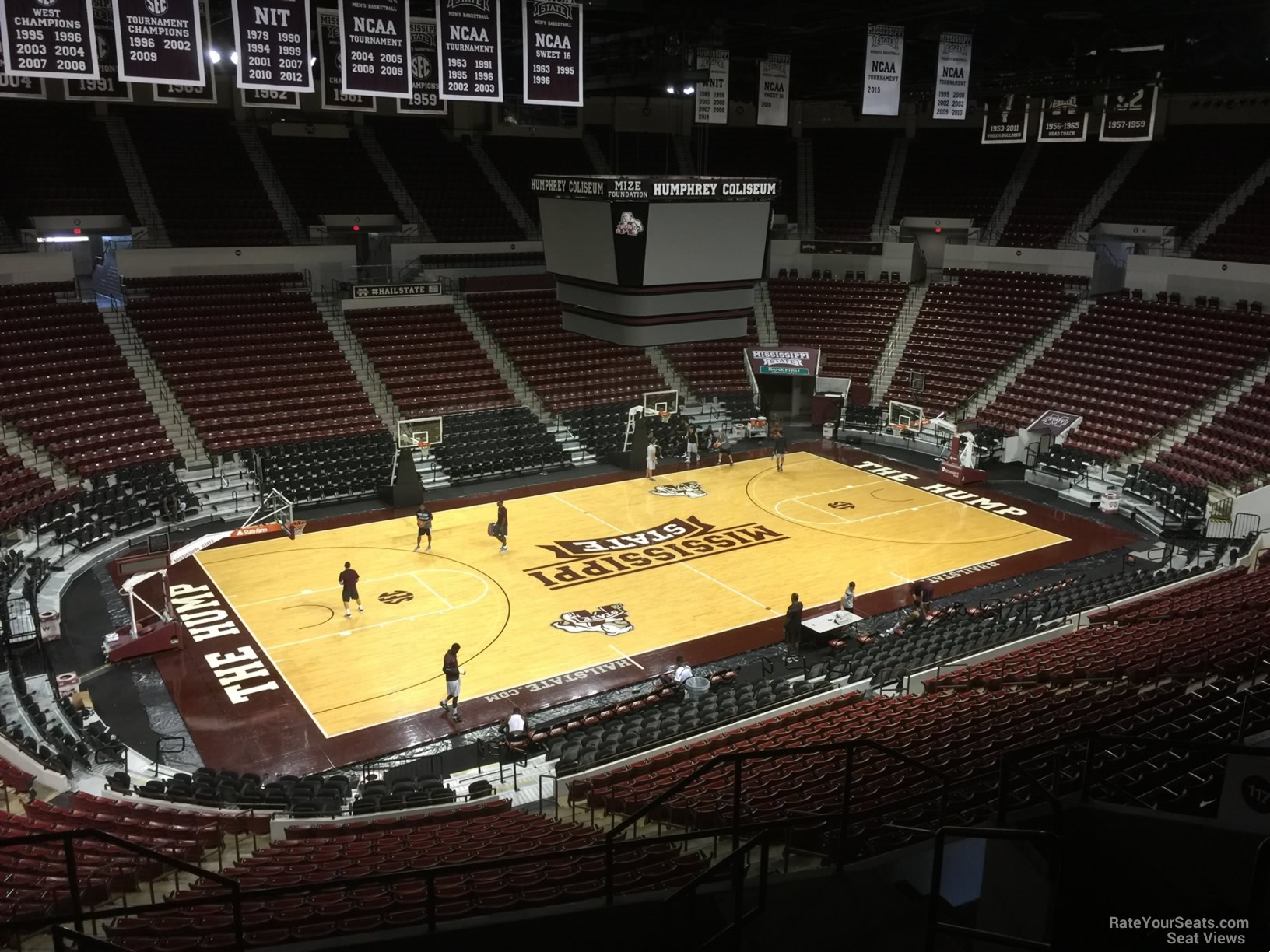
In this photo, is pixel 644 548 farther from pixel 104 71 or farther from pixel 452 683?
pixel 104 71

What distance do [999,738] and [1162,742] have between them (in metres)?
4.34

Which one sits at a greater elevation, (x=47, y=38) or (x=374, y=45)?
(x=374, y=45)

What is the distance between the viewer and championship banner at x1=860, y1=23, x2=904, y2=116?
67.0 feet

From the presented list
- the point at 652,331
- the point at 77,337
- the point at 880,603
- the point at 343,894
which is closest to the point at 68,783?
the point at 343,894

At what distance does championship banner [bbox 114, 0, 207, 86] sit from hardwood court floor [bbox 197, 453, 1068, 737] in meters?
9.82

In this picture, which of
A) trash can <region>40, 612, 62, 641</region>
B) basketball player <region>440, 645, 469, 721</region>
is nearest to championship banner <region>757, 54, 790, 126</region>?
basketball player <region>440, 645, 469, 721</region>

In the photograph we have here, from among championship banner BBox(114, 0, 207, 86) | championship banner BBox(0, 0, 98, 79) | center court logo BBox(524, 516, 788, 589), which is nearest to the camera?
championship banner BBox(0, 0, 98, 79)

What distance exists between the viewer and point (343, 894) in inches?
330

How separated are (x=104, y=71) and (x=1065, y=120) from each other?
80.1ft

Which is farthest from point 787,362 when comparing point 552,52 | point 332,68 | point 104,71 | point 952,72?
point 104,71

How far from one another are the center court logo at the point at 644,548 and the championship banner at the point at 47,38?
12478mm

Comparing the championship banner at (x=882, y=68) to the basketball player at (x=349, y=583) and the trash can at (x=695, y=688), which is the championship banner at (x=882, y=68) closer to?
the trash can at (x=695, y=688)
